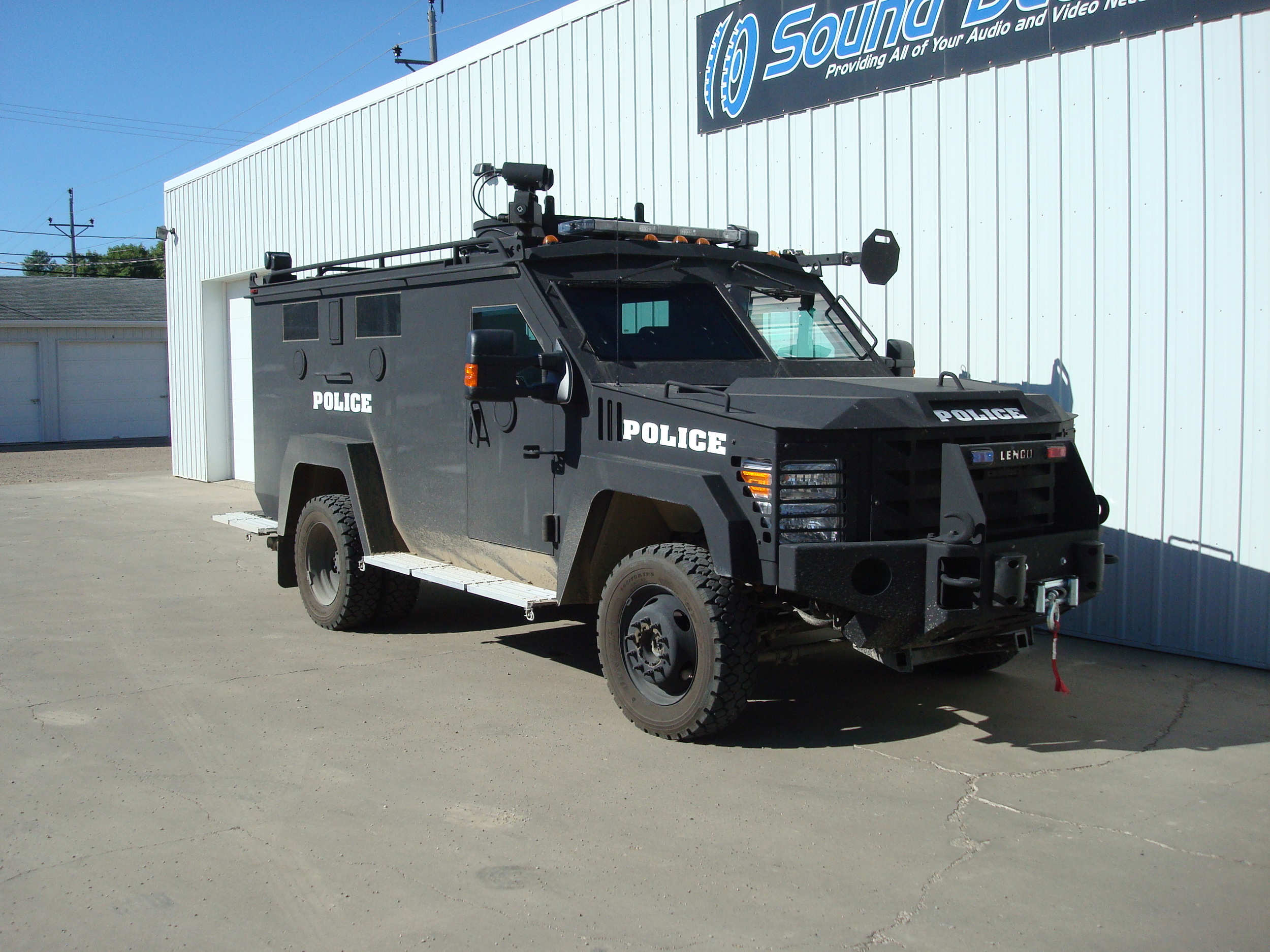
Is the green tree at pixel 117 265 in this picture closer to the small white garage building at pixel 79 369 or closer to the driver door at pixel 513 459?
the small white garage building at pixel 79 369

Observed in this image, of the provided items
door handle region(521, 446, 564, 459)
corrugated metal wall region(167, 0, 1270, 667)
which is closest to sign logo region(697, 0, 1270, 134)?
corrugated metal wall region(167, 0, 1270, 667)

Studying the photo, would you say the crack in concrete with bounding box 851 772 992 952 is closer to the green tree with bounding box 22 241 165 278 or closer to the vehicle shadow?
the vehicle shadow

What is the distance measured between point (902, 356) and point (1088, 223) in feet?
5.55

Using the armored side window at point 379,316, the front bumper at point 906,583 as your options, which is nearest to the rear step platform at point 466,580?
the armored side window at point 379,316

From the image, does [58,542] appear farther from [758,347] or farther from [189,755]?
[758,347]

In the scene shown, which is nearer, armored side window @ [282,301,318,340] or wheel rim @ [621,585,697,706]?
wheel rim @ [621,585,697,706]

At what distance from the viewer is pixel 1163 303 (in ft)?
23.4

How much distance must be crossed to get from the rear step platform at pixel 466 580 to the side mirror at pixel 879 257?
2.66 m

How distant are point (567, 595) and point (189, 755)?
195 centimetres

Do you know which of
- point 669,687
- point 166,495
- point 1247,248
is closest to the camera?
point 669,687

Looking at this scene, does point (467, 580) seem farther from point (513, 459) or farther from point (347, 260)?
point (347, 260)

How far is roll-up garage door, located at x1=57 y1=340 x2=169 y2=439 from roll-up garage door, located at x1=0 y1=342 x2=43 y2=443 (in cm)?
56

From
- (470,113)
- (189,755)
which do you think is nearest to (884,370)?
(189,755)

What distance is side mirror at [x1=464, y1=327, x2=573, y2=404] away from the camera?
5.65 meters
